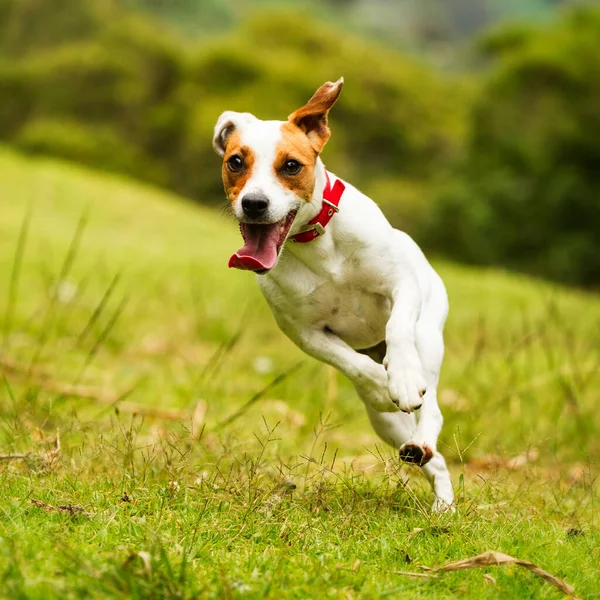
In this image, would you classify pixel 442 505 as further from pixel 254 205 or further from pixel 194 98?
pixel 194 98

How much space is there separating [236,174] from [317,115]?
0.39 m

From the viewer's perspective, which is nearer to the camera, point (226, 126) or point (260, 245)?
point (260, 245)

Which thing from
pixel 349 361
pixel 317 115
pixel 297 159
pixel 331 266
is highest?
pixel 317 115

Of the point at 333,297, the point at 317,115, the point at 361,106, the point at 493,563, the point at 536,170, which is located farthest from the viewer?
the point at 361,106

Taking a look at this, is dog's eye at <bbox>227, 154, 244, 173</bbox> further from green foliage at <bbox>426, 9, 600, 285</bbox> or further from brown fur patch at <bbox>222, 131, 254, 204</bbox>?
green foliage at <bbox>426, 9, 600, 285</bbox>

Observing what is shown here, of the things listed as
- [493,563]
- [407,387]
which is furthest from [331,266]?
[493,563]

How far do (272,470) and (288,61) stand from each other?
966 inches

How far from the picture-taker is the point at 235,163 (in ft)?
10.7

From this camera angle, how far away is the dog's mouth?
3.06 metres

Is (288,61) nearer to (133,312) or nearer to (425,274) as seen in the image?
(133,312)

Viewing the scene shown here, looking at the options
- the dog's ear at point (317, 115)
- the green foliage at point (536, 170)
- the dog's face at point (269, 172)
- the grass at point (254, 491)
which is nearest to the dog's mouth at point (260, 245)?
the dog's face at point (269, 172)

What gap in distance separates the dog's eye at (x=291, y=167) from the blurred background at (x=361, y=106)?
16.3 meters

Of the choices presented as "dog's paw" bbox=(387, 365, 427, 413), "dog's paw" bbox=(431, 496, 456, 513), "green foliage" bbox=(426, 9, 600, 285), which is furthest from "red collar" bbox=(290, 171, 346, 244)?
"green foliage" bbox=(426, 9, 600, 285)

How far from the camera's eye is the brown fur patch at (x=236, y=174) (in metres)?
3.21
